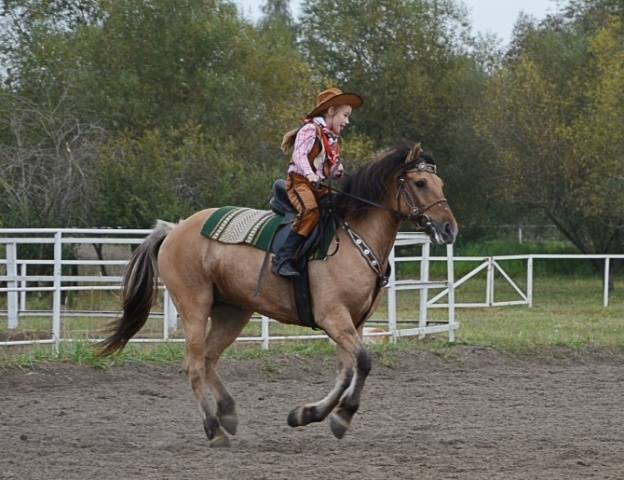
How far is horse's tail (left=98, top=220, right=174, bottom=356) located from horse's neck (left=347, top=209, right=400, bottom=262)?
68.2 inches

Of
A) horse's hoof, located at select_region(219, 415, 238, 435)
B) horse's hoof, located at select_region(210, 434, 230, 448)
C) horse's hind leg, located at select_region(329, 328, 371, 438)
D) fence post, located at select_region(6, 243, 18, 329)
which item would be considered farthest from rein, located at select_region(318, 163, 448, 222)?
fence post, located at select_region(6, 243, 18, 329)

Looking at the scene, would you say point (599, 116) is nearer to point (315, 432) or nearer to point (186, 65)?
point (186, 65)

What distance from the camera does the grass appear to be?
1123 cm

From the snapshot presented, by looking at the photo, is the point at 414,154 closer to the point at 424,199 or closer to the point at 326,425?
the point at 424,199

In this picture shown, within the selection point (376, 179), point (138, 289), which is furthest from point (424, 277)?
point (376, 179)

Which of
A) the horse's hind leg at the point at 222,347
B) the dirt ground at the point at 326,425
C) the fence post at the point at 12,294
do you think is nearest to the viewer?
the dirt ground at the point at 326,425

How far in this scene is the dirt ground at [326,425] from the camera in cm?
653

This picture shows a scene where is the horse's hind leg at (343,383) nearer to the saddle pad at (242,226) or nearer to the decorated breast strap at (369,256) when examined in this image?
the decorated breast strap at (369,256)

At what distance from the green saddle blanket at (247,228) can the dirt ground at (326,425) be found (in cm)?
136

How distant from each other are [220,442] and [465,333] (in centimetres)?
806

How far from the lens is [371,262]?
7.77m

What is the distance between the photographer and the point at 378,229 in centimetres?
792

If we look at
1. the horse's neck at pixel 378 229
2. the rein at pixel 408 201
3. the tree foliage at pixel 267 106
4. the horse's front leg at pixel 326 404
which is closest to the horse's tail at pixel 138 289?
the rein at pixel 408 201

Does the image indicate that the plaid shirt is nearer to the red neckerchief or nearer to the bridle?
the red neckerchief
